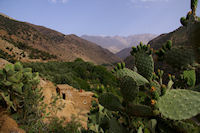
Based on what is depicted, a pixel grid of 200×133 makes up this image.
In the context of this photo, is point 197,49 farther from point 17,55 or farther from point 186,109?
point 17,55

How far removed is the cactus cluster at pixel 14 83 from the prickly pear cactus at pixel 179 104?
8.43 ft

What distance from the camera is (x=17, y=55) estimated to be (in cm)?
1767

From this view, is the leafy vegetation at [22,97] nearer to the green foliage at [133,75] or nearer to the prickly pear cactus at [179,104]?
the green foliage at [133,75]

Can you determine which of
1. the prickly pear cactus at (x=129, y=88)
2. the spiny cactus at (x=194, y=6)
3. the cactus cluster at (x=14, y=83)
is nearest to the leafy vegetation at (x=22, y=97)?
the cactus cluster at (x=14, y=83)

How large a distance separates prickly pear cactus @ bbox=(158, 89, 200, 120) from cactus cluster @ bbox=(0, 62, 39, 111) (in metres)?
2.57

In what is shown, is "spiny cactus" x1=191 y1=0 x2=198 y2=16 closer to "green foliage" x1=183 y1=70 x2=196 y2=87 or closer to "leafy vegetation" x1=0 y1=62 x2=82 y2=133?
"green foliage" x1=183 y1=70 x2=196 y2=87

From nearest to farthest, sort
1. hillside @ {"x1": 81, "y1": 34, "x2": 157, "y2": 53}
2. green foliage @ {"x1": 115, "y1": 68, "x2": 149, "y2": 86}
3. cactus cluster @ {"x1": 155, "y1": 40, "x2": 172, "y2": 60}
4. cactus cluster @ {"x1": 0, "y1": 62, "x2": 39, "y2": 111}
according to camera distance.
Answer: cactus cluster @ {"x1": 155, "y1": 40, "x2": 172, "y2": 60}, green foliage @ {"x1": 115, "y1": 68, "x2": 149, "y2": 86}, cactus cluster @ {"x1": 0, "y1": 62, "x2": 39, "y2": 111}, hillside @ {"x1": 81, "y1": 34, "x2": 157, "y2": 53}

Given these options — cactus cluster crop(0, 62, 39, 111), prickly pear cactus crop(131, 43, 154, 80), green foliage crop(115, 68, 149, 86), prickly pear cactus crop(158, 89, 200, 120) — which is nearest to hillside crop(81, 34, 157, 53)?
cactus cluster crop(0, 62, 39, 111)

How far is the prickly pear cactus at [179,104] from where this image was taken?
961 millimetres

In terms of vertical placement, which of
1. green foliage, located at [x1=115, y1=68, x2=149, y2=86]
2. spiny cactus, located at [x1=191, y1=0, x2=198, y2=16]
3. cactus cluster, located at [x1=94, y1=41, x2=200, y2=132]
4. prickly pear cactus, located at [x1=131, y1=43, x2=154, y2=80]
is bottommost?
cactus cluster, located at [x1=94, y1=41, x2=200, y2=132]

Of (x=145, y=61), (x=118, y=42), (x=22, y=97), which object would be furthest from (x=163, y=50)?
(x=118, y=42)

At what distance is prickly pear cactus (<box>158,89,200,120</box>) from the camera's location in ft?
3.15

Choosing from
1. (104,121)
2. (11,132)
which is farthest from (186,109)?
(11,132)

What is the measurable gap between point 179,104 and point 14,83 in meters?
2.72
